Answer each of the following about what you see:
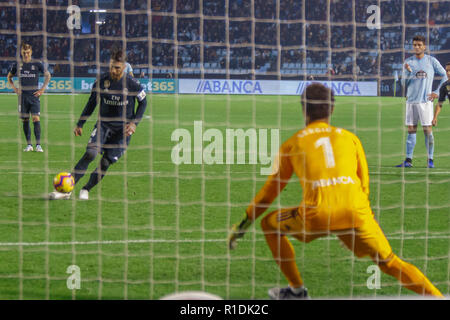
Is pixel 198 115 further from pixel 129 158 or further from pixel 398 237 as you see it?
pixel 398 237

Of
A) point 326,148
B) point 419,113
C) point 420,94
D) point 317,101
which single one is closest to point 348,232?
point 326,148

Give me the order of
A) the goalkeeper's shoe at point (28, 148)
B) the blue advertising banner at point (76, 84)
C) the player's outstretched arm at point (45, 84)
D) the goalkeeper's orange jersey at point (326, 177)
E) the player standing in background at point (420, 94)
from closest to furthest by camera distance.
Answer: the goalkeeper's orange jersey at point (326, 177), the player standing in background at point (420, 94), the player's outstretched arm at point (45, 84), the goalkeeper's shoe at point (28, 148), the blue advertising banner at point (76, 84)

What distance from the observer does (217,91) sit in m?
30.5

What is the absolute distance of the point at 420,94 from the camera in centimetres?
1062

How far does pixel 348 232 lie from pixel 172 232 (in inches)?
102

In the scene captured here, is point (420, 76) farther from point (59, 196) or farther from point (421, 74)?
point (59, 196)

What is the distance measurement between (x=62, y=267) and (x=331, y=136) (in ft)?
8.00

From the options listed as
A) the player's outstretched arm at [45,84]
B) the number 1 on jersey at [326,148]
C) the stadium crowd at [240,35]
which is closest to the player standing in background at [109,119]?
the player's outstretched arm at [45,84]

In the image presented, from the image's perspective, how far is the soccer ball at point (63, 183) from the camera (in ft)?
24.8

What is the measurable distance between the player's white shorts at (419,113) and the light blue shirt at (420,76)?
90mm

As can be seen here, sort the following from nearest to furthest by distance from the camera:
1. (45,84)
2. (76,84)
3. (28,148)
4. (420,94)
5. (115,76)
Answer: (115,76)
(420,94)
(45,84)
(28,148)
(76,84)

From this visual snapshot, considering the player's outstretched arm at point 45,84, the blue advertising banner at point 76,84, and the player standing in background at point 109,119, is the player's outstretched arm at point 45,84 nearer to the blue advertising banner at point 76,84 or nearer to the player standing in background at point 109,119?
the player standing in background at point 109,119

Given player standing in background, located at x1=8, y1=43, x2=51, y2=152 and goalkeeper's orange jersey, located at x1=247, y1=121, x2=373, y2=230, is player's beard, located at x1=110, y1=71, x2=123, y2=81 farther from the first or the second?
player standing in background, located at x1=8, y1=43, x2=51, y2=152

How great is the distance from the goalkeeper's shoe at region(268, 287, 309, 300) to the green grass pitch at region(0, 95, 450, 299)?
38 centimetres
